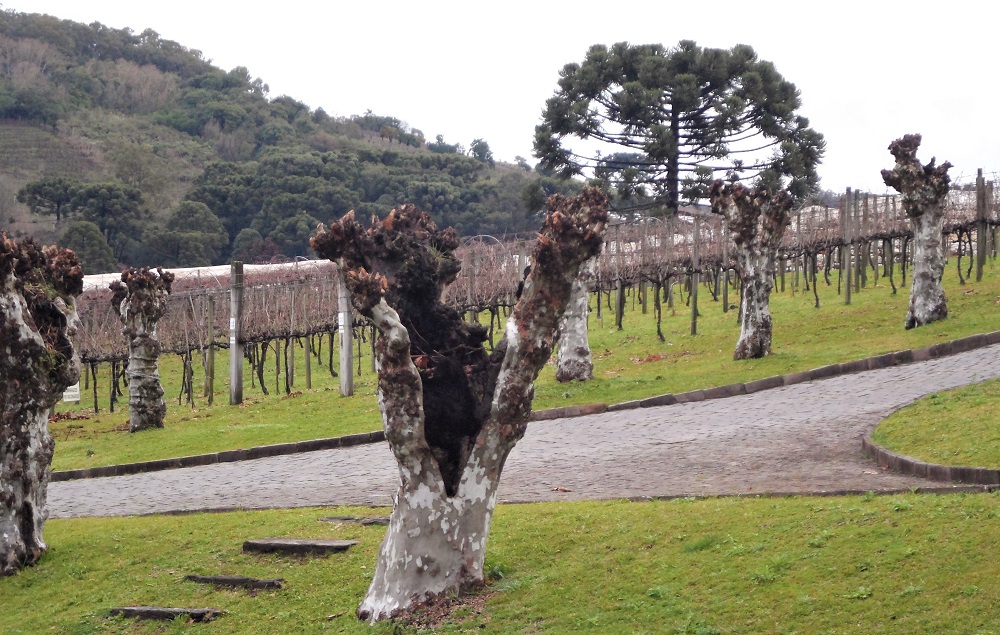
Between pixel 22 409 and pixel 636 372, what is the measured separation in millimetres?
13153

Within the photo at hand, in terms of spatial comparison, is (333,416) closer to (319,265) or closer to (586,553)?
(586,553)

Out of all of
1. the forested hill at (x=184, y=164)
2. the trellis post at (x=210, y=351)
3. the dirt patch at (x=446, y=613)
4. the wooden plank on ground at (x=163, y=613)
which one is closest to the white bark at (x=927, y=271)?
the trellis post at (x=210, y=351)

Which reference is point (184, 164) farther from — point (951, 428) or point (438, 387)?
point (438, 387)

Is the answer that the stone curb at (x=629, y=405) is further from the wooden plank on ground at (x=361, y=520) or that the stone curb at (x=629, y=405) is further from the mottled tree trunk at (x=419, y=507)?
the mottled tree trunk at (x=419, y=507)

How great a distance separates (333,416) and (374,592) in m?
12.6

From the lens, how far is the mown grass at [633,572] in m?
6.96

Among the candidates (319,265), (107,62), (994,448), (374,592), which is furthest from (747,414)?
(107,62)

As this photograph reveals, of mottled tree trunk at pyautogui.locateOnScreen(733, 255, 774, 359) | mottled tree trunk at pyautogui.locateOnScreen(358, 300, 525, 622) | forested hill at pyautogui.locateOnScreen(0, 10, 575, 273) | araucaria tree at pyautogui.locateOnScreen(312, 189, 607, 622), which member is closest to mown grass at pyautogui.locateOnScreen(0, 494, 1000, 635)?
mottled tree trunk at pyautogui.locateOnScreen(358, 300, 525, 622)

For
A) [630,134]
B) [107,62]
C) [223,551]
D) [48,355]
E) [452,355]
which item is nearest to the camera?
[452,355]

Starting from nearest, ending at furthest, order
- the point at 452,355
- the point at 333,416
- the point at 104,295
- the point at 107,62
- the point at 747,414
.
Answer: the point at 452,355, the point at 747,414, the point at 333,416, the point at 104,295, the point at 107,62

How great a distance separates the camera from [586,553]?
891 cm

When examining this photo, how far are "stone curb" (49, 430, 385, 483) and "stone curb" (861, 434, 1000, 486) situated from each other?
8.23m

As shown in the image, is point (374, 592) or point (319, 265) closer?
point (374, 592)

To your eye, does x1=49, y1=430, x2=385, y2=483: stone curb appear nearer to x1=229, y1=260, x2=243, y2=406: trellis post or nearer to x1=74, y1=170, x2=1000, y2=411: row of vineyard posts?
x1=229, y1=260, x2=243, y2=406: trellis post
